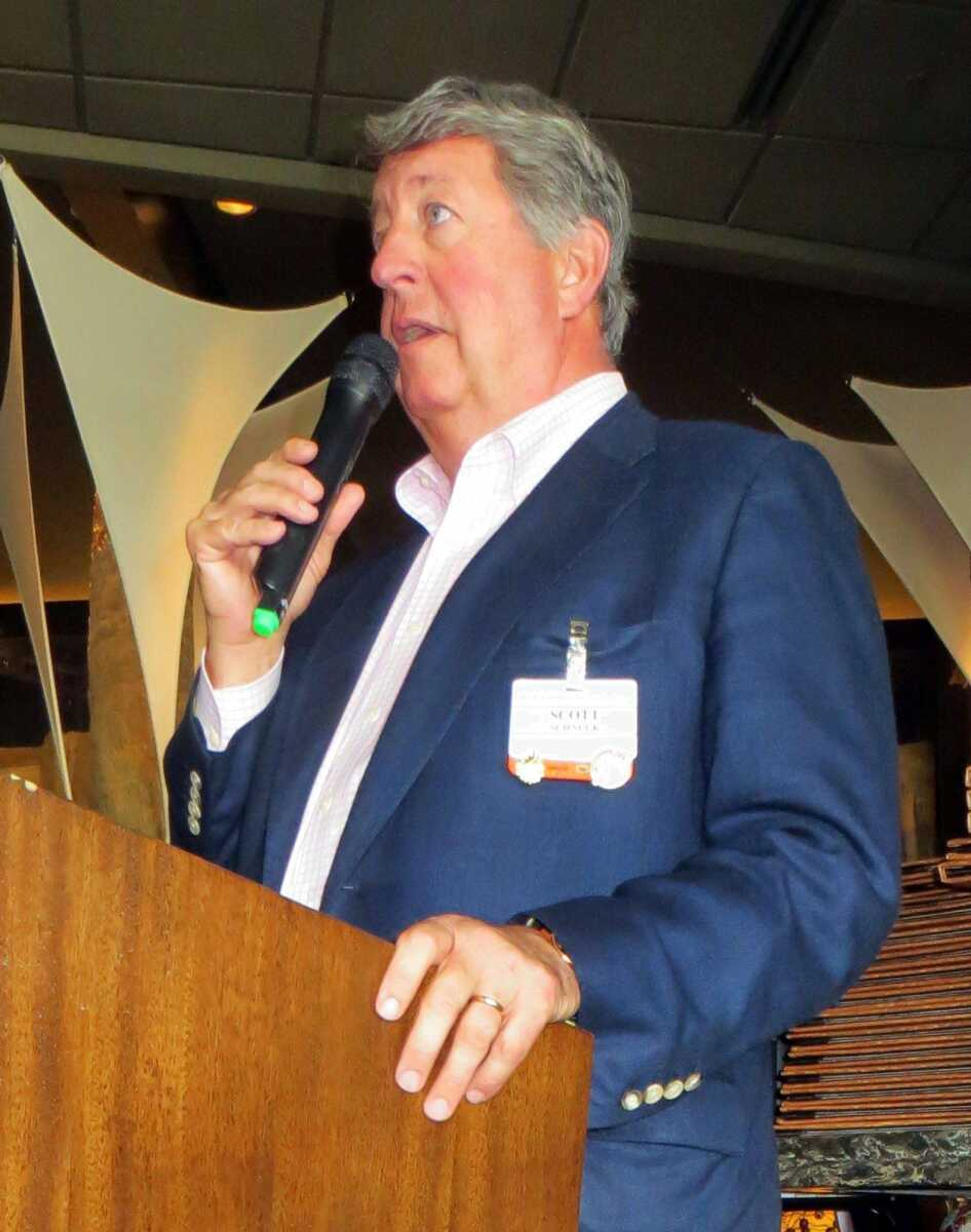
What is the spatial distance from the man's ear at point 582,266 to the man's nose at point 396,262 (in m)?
0.21

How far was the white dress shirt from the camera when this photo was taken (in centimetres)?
173

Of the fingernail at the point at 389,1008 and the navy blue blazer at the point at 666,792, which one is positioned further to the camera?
the navy blue blazer at the point at 666,792

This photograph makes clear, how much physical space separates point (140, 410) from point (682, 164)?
3.14m

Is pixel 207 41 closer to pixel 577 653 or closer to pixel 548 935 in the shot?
pixel 577 653

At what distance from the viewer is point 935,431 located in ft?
20.0

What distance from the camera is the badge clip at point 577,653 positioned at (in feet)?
5.18

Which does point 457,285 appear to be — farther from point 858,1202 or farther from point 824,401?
point 824,401

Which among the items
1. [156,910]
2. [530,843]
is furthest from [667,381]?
[156,910]

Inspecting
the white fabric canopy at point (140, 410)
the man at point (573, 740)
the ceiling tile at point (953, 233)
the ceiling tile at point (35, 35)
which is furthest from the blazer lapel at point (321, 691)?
the ceiling tile at point (953, 233)

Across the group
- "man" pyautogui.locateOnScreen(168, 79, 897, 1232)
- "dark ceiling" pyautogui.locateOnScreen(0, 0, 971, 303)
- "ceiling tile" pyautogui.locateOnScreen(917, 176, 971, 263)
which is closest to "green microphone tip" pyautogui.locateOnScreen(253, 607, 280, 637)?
"man" pyautogui.locateOnScreen(168, 79, 897, 1232)

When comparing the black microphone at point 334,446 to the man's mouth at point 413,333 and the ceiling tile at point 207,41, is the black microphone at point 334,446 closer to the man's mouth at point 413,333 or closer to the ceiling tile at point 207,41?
the man's mouth at point 413,333

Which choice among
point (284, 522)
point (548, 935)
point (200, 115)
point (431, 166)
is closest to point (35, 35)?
point (200, 115)

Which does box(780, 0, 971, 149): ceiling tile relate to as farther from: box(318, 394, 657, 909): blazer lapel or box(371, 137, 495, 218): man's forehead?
box(318, 394, 657, 909): blazer lapel

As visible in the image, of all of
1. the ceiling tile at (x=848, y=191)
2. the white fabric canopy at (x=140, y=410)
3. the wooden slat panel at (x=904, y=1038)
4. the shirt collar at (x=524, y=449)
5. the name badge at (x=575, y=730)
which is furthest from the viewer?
the ceiling tile at (x=848, y=191)
